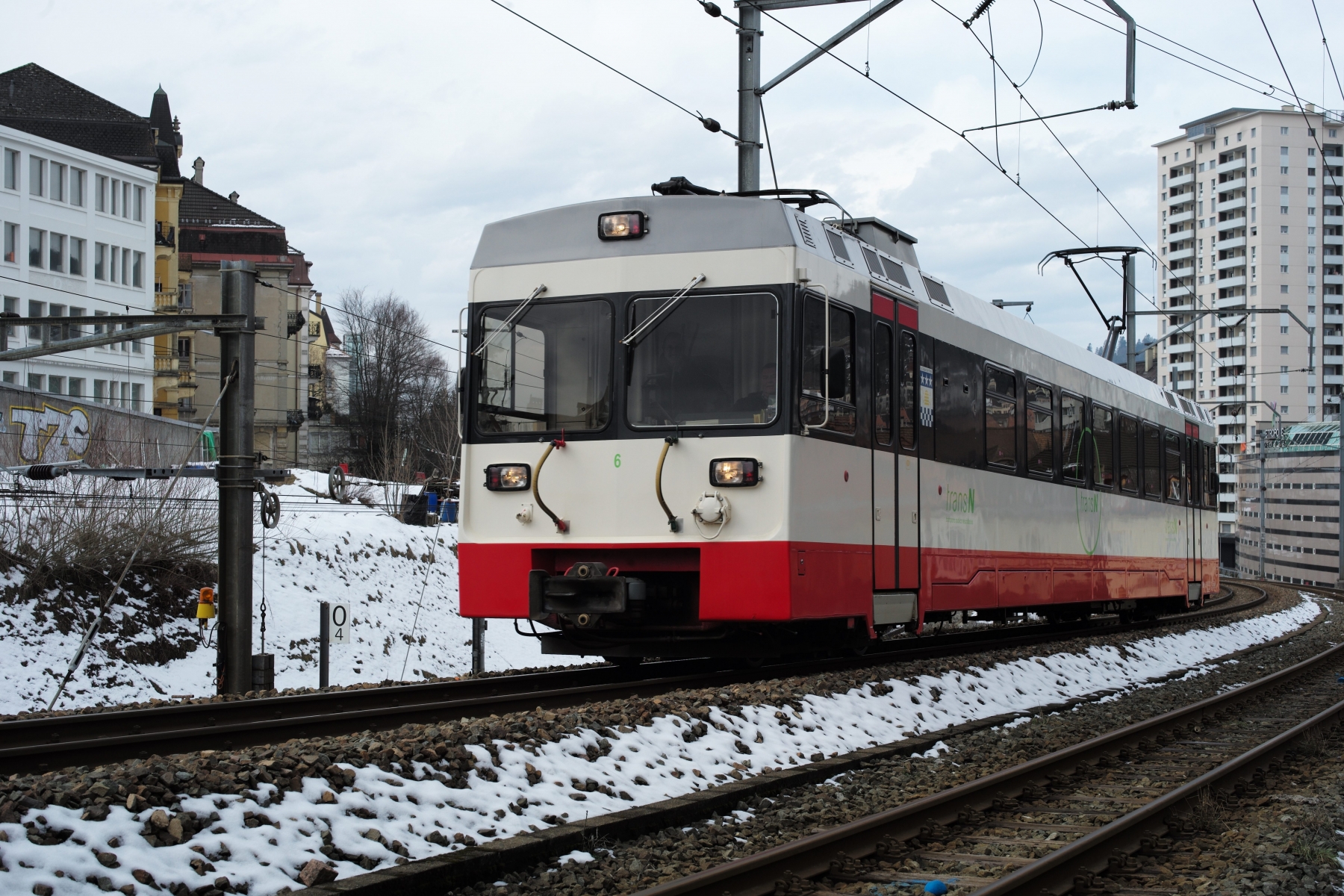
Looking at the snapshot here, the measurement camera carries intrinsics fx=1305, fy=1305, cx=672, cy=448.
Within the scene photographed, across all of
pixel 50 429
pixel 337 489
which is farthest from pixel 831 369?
pixel 337 489

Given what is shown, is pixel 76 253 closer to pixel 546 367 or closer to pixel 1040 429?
pixel 1040 429

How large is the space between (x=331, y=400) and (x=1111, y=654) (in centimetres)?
7398

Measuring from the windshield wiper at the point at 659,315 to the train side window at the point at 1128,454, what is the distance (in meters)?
9.21

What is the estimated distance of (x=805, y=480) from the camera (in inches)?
358

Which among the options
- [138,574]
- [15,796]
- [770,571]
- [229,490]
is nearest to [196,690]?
[138,574]

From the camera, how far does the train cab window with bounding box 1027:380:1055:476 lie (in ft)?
45.0

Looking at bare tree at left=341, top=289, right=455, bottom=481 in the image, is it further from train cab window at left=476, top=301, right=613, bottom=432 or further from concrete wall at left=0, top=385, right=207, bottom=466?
train cab window at left=476, top=301, right=613, bottom=432

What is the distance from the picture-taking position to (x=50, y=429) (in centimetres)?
2977

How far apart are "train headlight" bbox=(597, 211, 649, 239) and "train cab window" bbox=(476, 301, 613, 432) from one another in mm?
534

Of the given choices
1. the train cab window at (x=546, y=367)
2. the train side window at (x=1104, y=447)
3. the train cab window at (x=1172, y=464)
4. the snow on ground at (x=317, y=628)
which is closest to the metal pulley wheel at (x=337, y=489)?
the snow on ground at (x=317, y=628)

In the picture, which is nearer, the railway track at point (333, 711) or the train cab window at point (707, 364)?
the railway track at point (333, 711)

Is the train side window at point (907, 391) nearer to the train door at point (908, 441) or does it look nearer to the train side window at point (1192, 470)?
the train door at point (908, 441)

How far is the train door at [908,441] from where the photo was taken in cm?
1066

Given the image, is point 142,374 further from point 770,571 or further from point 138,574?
point 770,571
